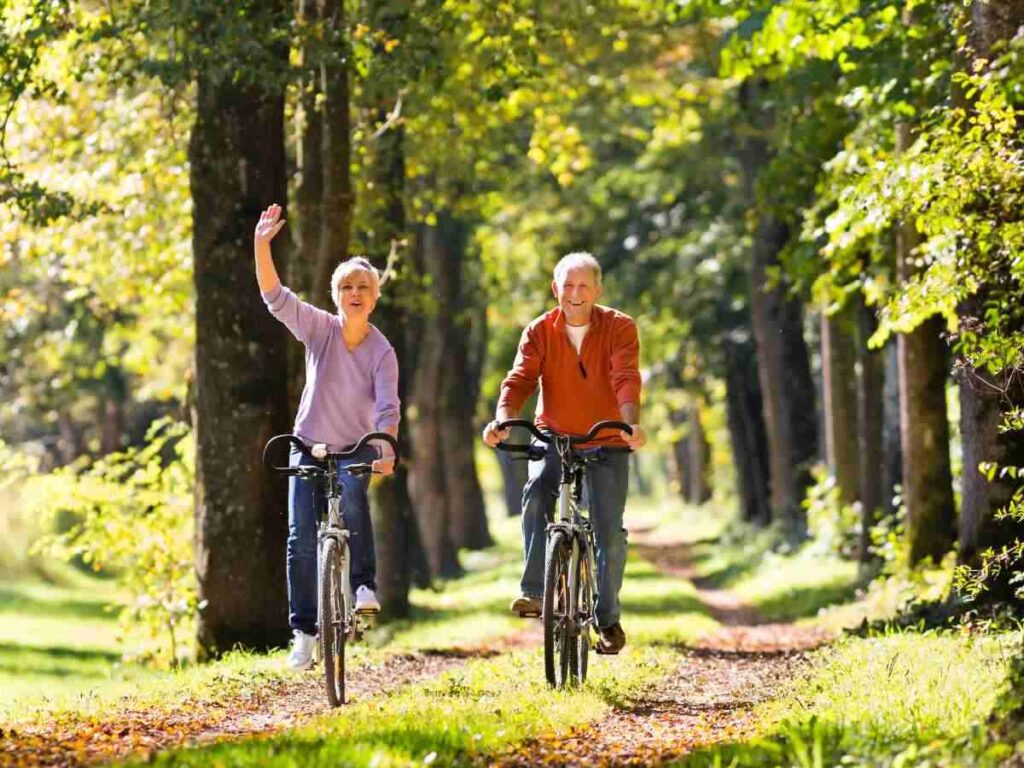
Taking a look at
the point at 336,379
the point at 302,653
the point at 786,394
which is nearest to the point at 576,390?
the point at 336,379

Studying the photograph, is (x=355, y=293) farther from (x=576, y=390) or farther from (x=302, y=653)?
(x=302, y=653)

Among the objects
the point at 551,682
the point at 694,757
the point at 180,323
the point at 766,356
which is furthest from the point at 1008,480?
the point at 766,356

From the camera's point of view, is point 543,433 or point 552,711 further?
point 543,433

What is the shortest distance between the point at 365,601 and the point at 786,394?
2036 centimetres

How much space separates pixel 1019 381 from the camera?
10367 mm

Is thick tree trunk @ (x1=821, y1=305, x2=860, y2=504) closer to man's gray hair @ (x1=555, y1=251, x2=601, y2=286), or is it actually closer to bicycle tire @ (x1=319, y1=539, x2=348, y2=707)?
man's gray hair @ (x1=555, y1=251, x2=601, y2=286)

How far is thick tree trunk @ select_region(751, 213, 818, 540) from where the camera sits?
28047 mm

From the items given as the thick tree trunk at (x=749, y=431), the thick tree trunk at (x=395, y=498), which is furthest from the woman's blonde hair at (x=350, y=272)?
the thick tree trunk at (x=749, y=431)

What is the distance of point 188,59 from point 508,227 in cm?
2094

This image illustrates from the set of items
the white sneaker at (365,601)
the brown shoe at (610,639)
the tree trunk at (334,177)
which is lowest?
the brown shoe at (610,639)

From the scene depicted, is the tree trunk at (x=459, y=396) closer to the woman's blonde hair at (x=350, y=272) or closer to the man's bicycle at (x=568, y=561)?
the woman's blonde hair at (x=350, y=272)

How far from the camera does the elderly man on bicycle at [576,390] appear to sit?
9258 mm

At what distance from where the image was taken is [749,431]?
36.2m

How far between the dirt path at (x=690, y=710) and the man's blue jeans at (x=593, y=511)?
0.82 meters
